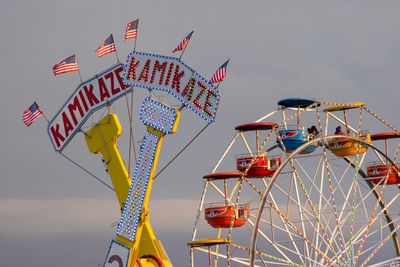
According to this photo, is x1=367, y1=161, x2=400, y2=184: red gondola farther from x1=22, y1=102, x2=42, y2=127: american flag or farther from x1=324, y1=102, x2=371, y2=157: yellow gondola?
x1=22, y1=102, x2=42, y2=127: american flag

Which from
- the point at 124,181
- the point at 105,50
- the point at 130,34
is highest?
the point at 130,34

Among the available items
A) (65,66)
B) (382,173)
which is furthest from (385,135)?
(65,66)

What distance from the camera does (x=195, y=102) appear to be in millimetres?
51438

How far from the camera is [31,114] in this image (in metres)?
55.7

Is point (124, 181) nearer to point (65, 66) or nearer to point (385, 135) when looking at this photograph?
point (65, 66)

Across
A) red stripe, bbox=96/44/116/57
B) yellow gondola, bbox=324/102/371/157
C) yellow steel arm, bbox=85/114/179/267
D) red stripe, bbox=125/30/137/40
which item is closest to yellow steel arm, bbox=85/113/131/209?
yellow steel arm, bbox=85/114/179/267

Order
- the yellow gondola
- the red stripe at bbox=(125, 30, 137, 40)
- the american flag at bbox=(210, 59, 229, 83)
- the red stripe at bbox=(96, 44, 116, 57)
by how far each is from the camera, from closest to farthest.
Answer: the american flag at bbox=(210, 59, 229, 83) → the red stripe at bbox=(125, 30, 137, 40) → the red stripe at bbox=(96, 44, 116, 57) → the yellow gondola

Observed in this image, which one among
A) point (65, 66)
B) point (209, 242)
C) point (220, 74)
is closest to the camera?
point (220, 74)

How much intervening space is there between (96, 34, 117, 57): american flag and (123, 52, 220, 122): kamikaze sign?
3.16ft

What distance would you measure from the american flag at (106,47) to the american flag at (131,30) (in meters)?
0.76

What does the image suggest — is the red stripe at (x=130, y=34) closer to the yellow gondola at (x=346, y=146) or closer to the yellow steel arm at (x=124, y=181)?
the yellow steel arm at (x=124, y=181)

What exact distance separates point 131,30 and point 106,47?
3.99 ft

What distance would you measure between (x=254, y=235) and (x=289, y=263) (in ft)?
20.9

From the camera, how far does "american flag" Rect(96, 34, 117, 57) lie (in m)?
53.6
